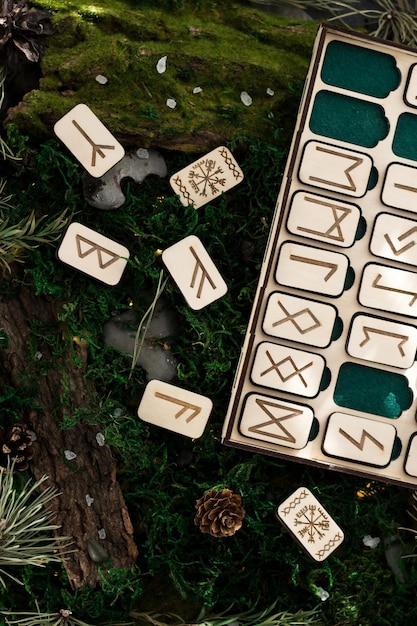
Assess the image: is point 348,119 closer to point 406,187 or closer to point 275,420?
point 406,187

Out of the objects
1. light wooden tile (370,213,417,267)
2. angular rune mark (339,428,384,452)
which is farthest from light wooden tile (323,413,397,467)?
light wooden tile (370,213,417,267)

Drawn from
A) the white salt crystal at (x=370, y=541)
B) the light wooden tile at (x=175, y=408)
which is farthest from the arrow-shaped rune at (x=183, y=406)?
the white salt crystal at (x=370, y=541)

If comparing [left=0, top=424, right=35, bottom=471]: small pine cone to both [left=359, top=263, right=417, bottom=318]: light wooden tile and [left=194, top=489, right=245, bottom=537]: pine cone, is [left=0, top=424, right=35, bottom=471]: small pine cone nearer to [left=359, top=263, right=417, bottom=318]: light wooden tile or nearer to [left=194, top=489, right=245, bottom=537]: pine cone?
[left=194, top=489, right=245, bottom=537]: pine cone

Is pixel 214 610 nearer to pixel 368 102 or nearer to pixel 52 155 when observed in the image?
pixel 52 155

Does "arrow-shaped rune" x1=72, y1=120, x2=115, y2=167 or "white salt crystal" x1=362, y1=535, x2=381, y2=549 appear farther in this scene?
"white salt crystal" x1=362, y1=535, x2=381, y2=549

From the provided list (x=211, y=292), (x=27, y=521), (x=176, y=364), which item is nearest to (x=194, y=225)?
(x=211, y=292)

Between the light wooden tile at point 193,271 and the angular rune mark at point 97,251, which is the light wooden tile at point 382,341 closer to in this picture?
the light wooden tile at point 193,271

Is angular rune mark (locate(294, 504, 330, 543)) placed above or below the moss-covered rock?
below
